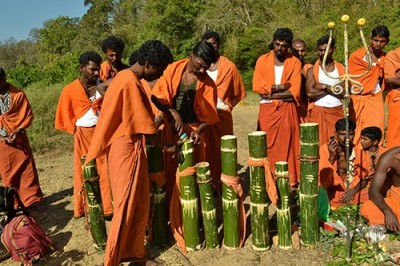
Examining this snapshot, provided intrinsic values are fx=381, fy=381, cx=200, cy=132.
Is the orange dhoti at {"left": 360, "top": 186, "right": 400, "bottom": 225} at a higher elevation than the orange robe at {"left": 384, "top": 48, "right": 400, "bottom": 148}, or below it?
below

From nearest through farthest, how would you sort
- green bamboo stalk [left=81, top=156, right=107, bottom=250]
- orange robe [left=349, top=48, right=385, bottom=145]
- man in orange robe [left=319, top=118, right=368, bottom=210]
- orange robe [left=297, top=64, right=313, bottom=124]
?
1. green bamboo stalk [left=81, top=156, right=107, bottom=250]
2. man in orange robe [left=319, top=118, right=368, bottom=210]
3. orange robe [left=297, top=64, right=313, bottom=124]
4. orange robe [left=349, top=48, right=385, bottom=145]

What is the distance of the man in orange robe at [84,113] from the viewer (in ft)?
14.8

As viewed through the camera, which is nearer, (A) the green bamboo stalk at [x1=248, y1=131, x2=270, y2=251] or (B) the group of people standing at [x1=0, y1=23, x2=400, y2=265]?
(B) the group of people standing at [x1=0, y1=23, x2=400, y2=265]

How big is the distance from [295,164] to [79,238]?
108 inches

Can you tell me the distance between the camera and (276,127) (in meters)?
4.81

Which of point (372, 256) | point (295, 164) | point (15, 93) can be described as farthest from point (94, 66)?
point (372, 256)

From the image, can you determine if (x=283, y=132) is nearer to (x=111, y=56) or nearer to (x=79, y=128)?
(x=111, y=56)

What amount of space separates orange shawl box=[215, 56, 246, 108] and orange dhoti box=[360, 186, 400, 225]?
208cm

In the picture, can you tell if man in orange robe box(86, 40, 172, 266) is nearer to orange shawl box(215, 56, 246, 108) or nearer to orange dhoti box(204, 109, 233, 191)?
orange dhoti box(204, 109, 233, 191)

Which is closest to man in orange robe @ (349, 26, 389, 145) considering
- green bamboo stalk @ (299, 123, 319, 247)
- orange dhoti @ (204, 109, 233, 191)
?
orange dhoti @ (204, 109, 233, 191)

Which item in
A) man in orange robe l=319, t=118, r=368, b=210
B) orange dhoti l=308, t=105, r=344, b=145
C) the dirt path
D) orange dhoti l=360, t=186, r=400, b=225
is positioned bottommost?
the dirt path

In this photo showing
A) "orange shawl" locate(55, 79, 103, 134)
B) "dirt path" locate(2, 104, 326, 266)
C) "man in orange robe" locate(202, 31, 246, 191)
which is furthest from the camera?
"man in orange robe" locate(202, 31, 246, 191)

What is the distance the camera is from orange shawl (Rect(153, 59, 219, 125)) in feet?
12.9

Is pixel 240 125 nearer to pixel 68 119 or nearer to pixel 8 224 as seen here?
pixel 68 119
